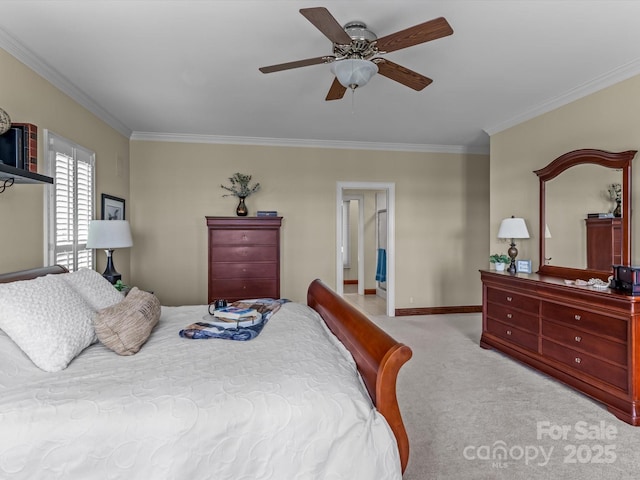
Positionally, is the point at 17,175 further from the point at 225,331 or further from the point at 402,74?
the point at 402,74

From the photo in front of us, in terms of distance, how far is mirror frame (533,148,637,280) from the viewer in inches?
119

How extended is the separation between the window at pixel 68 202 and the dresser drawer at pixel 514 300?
4.20m

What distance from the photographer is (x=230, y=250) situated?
482 cm

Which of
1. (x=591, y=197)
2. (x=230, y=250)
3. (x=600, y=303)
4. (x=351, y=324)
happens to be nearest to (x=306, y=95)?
(x=230, y=250)

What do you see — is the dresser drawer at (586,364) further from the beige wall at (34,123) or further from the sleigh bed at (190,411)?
the beige wall at (34,123)

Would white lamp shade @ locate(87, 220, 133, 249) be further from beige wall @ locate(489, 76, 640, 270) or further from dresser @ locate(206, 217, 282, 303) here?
beige wall @ locate(489, 76, 640, 270)

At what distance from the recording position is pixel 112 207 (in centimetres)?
440

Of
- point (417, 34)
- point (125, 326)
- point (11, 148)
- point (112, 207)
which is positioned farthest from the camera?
point (112, 207)

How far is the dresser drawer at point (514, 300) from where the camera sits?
11.2 feet

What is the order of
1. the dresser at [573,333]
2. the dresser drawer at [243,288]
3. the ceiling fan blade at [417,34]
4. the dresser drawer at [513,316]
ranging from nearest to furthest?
the ceiling fan blade at [417,34], the dresser at [573,333], the dresser drawer at [513,316], the dresser drawer at [243,288]

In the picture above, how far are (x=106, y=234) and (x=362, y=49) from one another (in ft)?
8.89

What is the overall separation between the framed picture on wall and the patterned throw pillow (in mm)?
2540

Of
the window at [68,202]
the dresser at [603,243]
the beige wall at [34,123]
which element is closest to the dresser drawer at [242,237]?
the window at [68,202]

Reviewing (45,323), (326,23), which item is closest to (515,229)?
(326,23)
